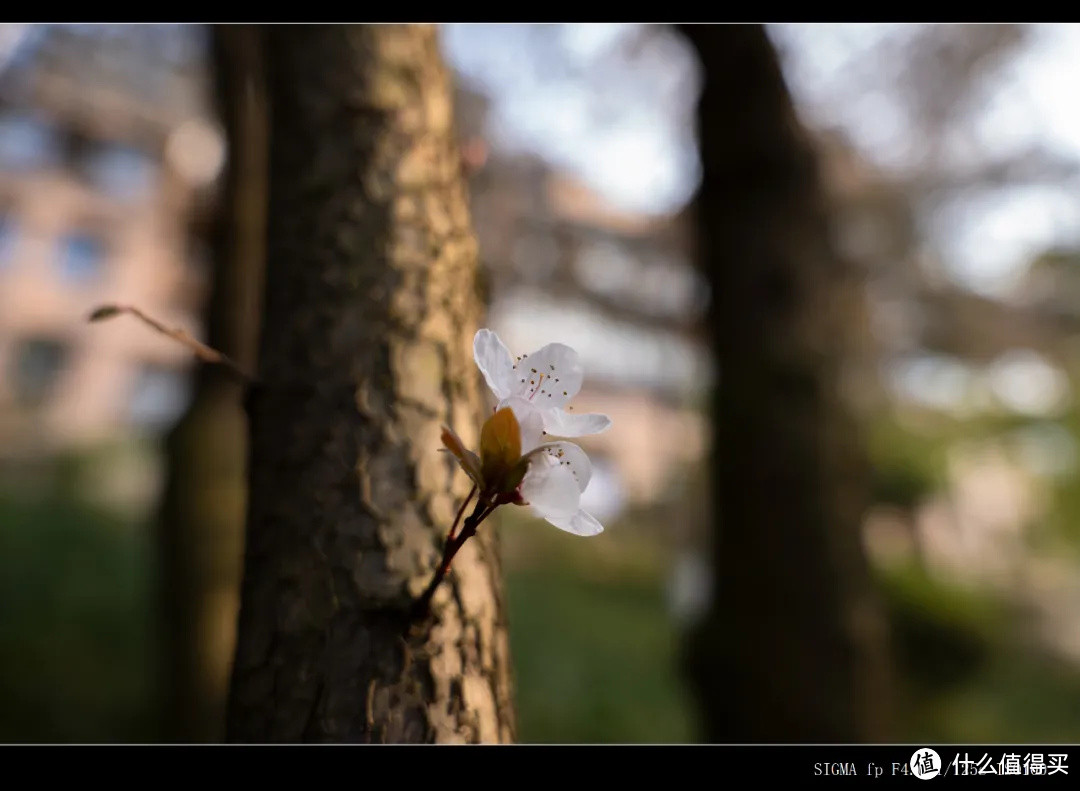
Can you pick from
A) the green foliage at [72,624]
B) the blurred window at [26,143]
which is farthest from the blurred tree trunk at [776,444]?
the blurred window at [26,143]

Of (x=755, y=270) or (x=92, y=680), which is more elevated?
(x=755, y=270)

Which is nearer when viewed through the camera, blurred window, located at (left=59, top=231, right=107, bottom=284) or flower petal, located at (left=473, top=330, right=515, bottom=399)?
flower petal, located at (left=473, top=330, right=515, bottom=399)

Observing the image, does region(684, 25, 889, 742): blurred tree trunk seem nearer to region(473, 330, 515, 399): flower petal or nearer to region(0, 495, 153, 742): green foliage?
region(473, 330, 515, 399): flower petal

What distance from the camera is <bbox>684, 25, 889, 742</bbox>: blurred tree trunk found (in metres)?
2.10

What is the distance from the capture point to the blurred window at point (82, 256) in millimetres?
9219

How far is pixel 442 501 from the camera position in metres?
0.78

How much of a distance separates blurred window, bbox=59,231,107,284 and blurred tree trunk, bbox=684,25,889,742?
943 cm

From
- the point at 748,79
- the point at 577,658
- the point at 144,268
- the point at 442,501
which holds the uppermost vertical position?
the point at 144,268

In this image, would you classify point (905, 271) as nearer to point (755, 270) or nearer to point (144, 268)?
point (755, 270)

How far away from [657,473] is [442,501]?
7878 millimetres

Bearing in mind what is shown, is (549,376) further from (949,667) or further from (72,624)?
(72,624)
